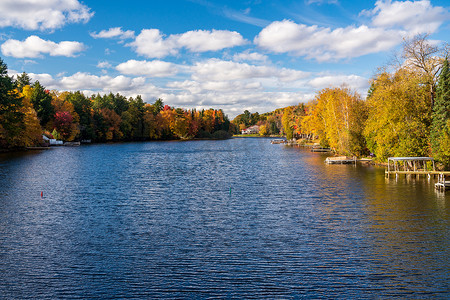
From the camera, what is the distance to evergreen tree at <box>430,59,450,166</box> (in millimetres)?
46250

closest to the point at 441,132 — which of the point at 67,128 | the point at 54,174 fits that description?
the point at 54,174

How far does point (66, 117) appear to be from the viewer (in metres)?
134

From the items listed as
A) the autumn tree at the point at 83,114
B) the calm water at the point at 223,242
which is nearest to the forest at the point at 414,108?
the calm water at the point at 223,242

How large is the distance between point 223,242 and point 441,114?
39331 mm

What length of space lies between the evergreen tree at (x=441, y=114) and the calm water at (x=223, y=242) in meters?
9.44

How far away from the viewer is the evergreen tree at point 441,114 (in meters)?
46.2

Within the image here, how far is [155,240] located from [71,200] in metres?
15.5

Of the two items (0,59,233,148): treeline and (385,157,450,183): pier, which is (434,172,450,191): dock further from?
(0,59,233,148): treeline

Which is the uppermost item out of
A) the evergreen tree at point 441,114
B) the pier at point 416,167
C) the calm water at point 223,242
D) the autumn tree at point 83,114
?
the autumn tree at point 83,114

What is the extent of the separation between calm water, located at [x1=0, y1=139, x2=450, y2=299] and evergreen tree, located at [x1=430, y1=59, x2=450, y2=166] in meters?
9.44

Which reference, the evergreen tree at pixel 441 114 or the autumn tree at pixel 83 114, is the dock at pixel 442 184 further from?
the autumn tree at pixel 83 114

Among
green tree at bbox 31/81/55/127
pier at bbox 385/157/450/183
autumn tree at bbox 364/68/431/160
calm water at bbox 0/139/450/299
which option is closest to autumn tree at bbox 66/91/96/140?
green tree at bbox 31/81/55/127

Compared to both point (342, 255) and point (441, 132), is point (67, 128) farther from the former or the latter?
point (342, 255)

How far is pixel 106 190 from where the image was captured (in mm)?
38781
